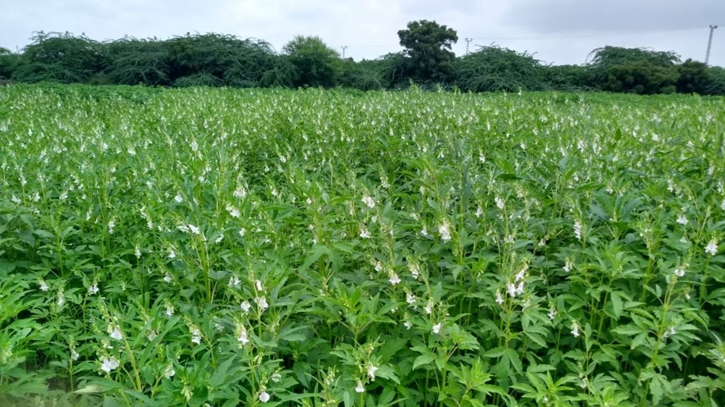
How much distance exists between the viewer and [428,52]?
2744 cm

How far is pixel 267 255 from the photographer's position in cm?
242

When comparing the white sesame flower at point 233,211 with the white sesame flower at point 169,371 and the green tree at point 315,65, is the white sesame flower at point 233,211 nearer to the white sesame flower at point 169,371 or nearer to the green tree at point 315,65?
the white sesame flower at point 169,371

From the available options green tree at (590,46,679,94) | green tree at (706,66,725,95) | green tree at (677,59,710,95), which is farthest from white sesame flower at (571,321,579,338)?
green tree at (706,66,725,95)

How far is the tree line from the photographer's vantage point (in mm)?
24969

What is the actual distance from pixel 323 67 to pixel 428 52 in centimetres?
560

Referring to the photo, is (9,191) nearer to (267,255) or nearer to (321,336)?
(267,255)

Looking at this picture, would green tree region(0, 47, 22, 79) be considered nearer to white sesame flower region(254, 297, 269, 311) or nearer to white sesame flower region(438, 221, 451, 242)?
white sesame flower region(254, 297, 269, 311)

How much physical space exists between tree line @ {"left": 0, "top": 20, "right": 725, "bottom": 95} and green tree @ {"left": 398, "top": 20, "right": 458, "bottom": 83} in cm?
5

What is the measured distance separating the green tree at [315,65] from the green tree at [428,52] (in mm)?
3919

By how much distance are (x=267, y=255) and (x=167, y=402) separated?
882 mm

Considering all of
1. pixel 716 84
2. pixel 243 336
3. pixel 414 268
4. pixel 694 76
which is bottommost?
pixel 243 336

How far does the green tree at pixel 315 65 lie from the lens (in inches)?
1019

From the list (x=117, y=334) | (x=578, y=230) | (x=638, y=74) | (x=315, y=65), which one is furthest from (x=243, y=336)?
(x=638, y=74)

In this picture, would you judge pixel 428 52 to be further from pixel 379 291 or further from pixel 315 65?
pixel 379 291
